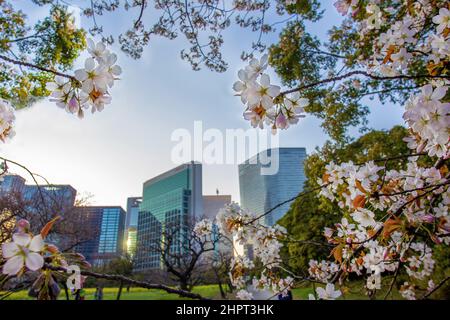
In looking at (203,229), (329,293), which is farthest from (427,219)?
(203,229)

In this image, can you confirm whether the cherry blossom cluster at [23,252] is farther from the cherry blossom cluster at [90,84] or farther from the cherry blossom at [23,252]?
Answer: the cherry blossom cluster at [90,84]

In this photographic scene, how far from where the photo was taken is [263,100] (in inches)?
31.8


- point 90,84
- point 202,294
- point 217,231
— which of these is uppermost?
point 90,84

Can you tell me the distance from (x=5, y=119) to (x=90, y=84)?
42 cm

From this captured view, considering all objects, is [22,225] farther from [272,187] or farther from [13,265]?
[272,187]

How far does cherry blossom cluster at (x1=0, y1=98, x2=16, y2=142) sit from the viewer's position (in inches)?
36.8

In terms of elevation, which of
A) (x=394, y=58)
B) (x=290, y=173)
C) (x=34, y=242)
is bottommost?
(x=34, y=242)

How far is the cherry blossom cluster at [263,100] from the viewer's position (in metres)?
0.81

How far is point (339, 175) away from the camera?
1.66 metres

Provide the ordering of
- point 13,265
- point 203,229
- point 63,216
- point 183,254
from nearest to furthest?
point 13,265
point 203,229
point 63,216
point 183,254

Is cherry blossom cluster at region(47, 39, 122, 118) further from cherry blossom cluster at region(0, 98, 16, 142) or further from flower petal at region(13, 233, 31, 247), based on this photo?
flower petal at region(13, 233, 31, 247)

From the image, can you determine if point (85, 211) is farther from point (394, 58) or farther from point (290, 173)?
point (290, 173)

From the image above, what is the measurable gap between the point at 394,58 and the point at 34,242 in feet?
4.67
